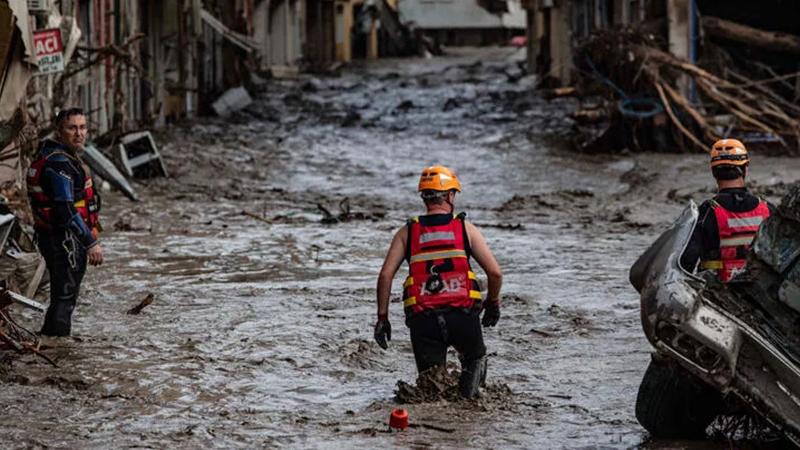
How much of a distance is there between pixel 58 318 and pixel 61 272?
1.03 ft

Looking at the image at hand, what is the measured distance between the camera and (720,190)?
8.69 meters

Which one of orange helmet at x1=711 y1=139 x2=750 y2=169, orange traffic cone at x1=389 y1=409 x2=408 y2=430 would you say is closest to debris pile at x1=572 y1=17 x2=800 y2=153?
orange helmet at x1=711 y1=139 x2=750 y2=169

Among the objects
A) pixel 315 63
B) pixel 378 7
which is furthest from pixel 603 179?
pixel 378 7

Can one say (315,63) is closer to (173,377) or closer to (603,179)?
(603,179)

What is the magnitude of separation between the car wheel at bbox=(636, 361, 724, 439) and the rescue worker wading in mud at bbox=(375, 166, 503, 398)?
106 centimetres

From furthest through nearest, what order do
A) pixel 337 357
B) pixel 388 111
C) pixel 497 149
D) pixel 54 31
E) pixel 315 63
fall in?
pixel 315 63, pixel 388 111, pixel 497 149, pixel 54 31, pixel 337 357

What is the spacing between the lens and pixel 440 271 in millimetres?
8500

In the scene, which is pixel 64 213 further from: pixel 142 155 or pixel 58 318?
pixel 142 155

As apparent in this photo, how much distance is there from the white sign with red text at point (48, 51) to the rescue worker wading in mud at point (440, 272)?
7.69m

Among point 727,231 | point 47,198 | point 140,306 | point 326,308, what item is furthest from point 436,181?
point 140,306

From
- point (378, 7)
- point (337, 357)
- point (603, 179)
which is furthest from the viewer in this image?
point (378, 7)

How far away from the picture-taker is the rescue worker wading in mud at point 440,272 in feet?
27.9

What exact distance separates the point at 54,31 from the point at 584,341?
715 cm

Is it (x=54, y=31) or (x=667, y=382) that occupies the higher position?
(x=54, y=31)
